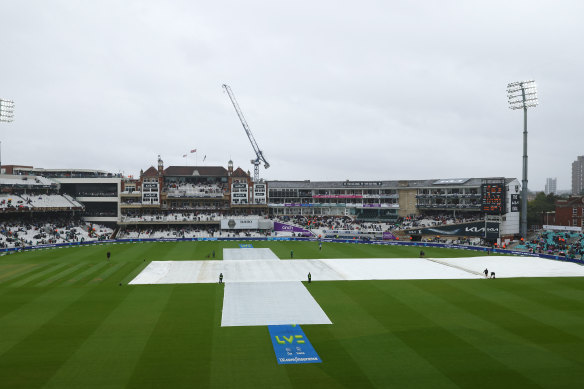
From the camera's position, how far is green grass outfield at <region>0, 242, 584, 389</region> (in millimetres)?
17734

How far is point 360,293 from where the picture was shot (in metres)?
34.6

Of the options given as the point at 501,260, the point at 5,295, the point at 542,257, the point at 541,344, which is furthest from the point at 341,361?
the point at 542,257

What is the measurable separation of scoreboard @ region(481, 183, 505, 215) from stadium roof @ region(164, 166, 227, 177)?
5791 cm

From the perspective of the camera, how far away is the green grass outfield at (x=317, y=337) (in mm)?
17734

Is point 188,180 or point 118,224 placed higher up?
point 188,180

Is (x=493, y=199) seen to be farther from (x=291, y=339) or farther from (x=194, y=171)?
(x=194, y=171)

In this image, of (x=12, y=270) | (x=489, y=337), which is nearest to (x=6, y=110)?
(x=12, y=270)

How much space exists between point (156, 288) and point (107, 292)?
4.06 metres

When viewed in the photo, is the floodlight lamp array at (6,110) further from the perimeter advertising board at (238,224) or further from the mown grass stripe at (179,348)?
the mown grass stripe at (179,348)

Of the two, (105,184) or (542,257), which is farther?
(105,184)

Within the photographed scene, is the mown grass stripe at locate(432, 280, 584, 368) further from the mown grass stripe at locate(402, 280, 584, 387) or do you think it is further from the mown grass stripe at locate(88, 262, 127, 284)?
the mown grass stripe at locate(88, 262, 127, 284)

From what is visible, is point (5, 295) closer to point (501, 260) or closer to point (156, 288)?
point (156, 288)

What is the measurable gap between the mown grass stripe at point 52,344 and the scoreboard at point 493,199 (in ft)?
196

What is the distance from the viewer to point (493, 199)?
219 ft
